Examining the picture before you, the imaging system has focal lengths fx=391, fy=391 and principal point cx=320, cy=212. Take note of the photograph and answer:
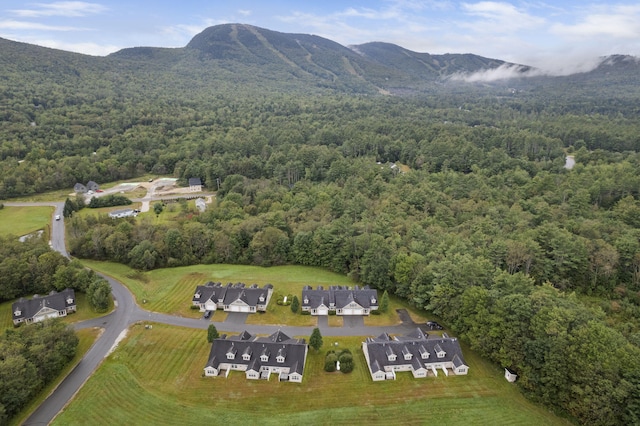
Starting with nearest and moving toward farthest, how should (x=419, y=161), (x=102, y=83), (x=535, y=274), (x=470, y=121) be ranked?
(x=535, y=274)
(x=419, y=161)
(x=470, y=121)
(x=102, y=83)

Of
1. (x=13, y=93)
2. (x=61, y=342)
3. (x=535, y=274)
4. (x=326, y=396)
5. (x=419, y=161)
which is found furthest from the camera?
(x=13, y=93)

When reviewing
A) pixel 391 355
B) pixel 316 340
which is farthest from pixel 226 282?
pixel 391 355

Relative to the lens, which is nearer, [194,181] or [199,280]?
[199,280]

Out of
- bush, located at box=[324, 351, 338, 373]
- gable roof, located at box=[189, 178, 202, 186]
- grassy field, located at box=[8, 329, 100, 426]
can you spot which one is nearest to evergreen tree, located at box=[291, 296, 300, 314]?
bush, located at box=[324, 351, 338, 373]

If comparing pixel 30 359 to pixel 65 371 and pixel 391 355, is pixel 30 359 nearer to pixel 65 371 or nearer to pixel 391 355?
pixel 65 371

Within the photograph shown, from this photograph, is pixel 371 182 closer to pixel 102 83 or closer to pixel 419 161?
pixel 419 161

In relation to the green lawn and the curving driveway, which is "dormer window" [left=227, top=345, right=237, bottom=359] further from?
the green lawn

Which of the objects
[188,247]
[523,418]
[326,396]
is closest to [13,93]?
[188,247]
